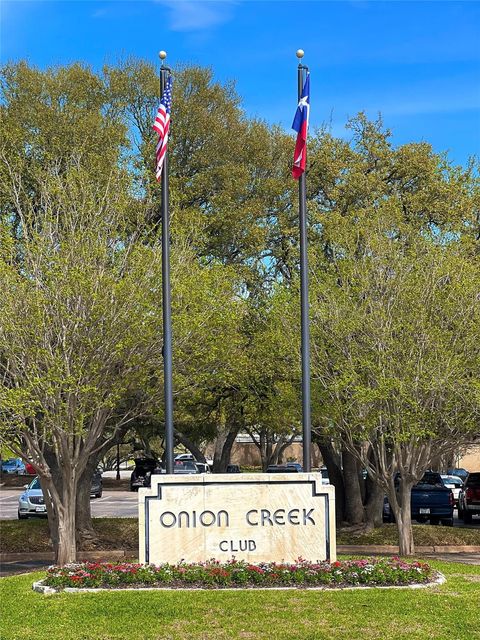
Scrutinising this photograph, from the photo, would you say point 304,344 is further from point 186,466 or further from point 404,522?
point 186,466

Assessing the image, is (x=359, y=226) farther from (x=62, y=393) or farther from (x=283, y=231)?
(x=62, y=393)

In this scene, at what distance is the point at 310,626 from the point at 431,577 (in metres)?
3.66

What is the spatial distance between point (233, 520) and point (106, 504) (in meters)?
29.2

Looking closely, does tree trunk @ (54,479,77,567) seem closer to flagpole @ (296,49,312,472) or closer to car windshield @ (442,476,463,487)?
flagpole @ (296,49,312,472)

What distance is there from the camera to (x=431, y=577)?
13703 mm

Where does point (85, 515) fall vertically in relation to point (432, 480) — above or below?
below

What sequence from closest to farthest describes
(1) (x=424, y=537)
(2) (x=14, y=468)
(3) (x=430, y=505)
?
(1) (x=424, y=537), (3) (x=430, y=505), (2) (x=14, y=468)

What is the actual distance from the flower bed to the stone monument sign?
88 cm

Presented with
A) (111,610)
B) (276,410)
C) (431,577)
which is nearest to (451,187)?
(276,410)

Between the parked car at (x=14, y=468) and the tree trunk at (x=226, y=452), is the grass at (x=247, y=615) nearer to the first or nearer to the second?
the tree trunk at (x=226, y=452)

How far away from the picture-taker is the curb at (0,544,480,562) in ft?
77.8

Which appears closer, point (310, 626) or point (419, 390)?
point (310, 626)

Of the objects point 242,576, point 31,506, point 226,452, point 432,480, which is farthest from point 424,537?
point 226,452

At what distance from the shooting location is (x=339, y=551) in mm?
23516
